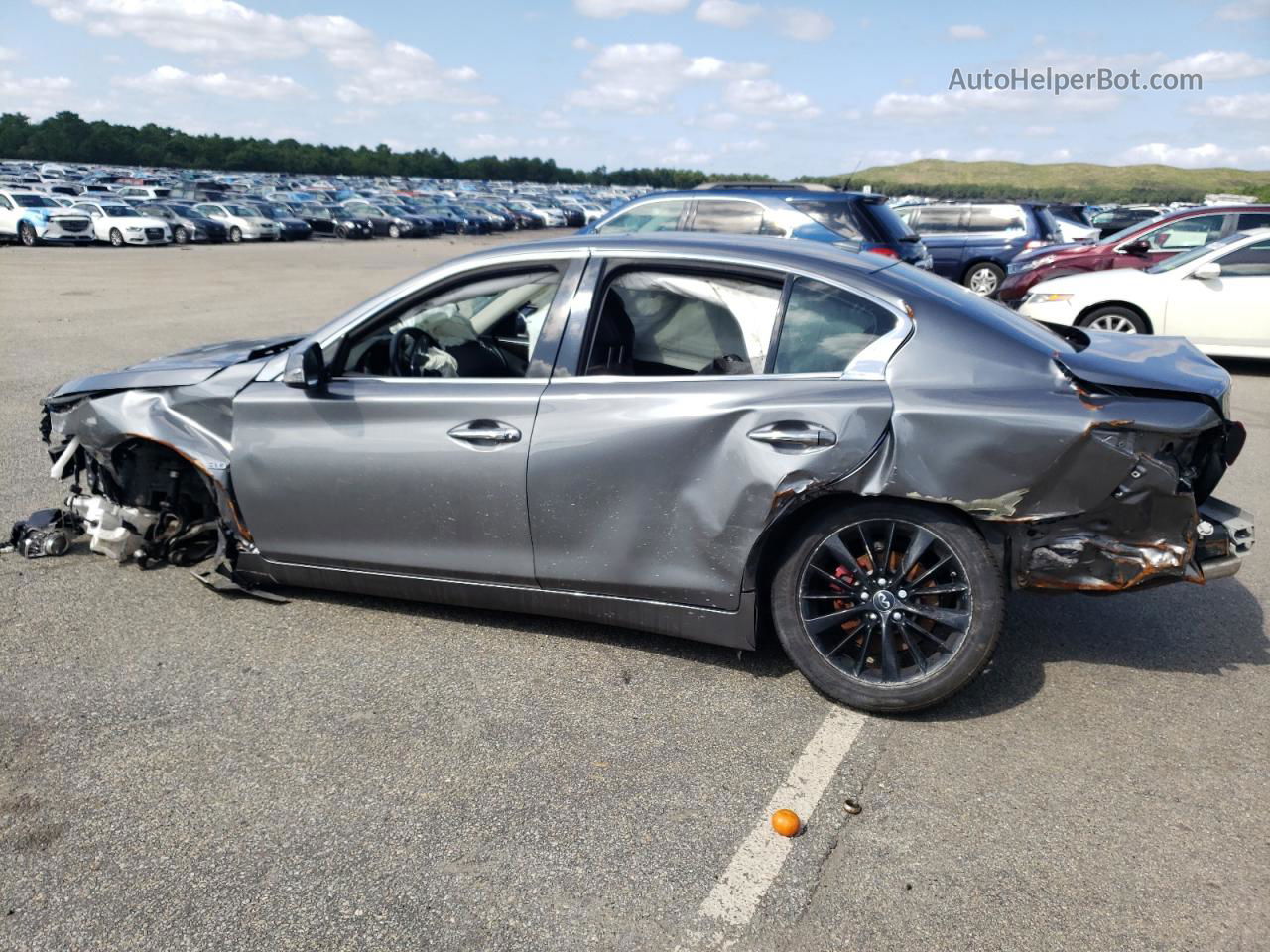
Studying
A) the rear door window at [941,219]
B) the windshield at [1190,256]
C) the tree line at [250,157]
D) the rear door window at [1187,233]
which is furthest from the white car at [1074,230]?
the tree line at [250,157]

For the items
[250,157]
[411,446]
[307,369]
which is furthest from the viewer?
[250,157]

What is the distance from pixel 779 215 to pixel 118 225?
2979 cm

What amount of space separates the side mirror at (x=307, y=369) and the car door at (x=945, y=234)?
1648cm


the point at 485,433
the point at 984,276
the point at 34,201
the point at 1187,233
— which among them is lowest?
the point at 34,201

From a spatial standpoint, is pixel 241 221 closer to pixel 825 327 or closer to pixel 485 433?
pixel 485 433

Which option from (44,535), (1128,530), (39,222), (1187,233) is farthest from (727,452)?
(39,222)

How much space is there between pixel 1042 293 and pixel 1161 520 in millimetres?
8469

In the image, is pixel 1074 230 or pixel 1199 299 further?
pixel 1074 230

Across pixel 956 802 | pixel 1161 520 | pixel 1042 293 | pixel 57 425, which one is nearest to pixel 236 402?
Answer: pixel 57 425

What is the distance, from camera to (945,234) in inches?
784

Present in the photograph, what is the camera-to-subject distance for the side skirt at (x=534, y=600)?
12.8 feet

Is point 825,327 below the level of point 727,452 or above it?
above

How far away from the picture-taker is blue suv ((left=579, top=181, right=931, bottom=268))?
1034 centimetres

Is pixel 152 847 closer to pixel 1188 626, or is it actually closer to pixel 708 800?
pixel 708 800
